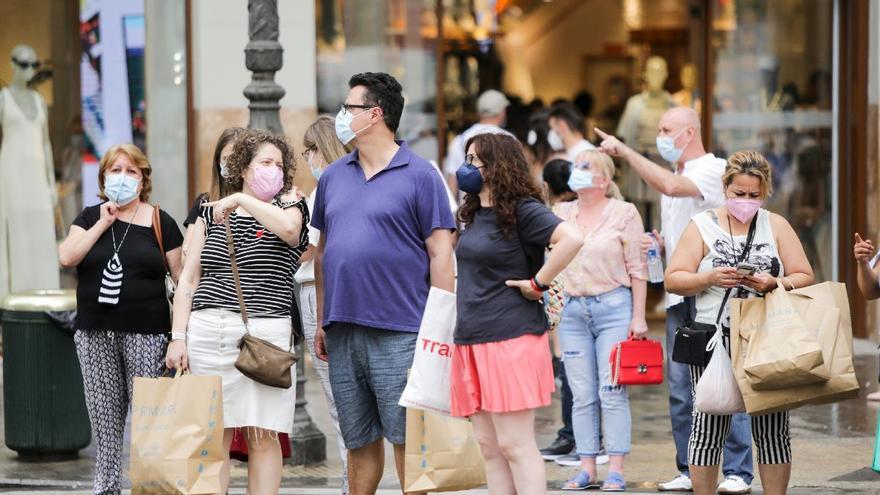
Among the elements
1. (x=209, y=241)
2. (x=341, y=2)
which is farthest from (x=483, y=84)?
(x=209, y=241)

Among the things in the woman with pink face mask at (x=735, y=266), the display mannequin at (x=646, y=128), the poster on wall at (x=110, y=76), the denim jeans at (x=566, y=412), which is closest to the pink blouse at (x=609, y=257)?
the denim jeans at (x=566, y=412)

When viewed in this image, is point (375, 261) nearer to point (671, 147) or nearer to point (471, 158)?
point (471, 158)

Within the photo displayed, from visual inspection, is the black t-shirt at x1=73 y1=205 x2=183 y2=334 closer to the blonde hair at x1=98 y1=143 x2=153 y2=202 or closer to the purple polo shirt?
the blonde hair at x1=98 y1=143 x2=153 y2=202

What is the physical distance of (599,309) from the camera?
8422 mm

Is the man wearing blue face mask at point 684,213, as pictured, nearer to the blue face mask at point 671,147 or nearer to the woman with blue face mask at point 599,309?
the blue face mask at point 671,147

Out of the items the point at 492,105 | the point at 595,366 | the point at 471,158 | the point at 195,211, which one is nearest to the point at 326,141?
the point at 195,211

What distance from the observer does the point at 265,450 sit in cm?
715

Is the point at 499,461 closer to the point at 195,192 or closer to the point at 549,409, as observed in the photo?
the point at 549,409

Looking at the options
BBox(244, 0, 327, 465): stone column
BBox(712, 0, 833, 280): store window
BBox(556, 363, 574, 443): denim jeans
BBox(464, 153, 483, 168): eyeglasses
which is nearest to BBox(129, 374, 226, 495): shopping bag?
BBox(464, 153, 483, 168): eyeglasses

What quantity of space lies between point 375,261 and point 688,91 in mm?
9302

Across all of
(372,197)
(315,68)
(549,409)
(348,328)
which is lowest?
(549,409)

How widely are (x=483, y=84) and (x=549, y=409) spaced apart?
5489mm

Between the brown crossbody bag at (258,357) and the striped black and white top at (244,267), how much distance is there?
0.10ft

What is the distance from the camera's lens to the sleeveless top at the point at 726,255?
23.1 feet
